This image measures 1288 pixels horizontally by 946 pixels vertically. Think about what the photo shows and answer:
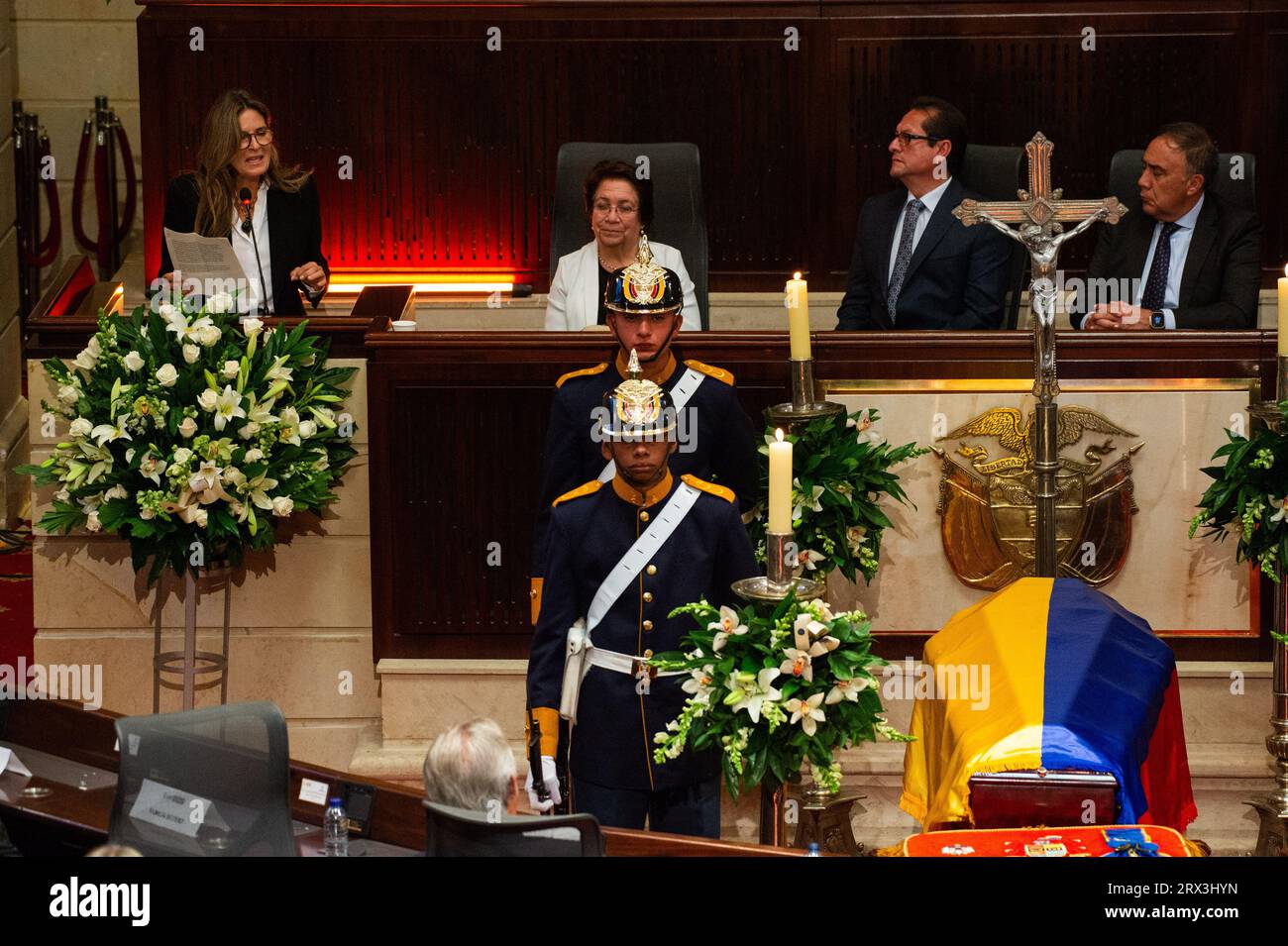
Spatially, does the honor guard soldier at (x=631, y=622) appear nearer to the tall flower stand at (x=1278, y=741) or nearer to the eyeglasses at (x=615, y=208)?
the eyeglasses at (x=615, y=208)

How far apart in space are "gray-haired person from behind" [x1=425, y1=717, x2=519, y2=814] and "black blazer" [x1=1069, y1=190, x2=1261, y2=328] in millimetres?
3198

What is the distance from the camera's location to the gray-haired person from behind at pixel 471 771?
3.35 meters

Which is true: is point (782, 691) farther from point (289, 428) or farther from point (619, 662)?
point (289, 428)

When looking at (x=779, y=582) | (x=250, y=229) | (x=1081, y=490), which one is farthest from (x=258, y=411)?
(x=1081, y=490)

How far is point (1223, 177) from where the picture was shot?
21.7 ft

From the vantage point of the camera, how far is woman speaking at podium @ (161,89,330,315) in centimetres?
615

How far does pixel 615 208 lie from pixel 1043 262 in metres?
1.45

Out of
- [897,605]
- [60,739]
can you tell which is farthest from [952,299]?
[60,739]

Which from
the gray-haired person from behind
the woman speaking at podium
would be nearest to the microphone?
the woman speaking at podium

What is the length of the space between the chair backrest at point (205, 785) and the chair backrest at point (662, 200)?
3137mm

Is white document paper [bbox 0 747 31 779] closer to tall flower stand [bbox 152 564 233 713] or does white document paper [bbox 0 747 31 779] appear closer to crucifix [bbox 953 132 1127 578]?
tall flower stand [bbox 152 564 233 713]

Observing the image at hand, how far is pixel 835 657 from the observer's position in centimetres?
397

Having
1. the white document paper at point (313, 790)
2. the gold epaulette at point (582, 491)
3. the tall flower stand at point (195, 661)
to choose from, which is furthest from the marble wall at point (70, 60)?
the white document paper at point (313, 790)
